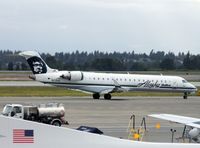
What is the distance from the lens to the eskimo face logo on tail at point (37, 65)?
6606cm

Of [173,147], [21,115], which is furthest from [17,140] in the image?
[21,115]

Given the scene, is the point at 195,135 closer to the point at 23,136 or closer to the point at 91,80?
the point at 23,136

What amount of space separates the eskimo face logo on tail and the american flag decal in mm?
55417

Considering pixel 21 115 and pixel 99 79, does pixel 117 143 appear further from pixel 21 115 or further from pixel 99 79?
pixel 99 79

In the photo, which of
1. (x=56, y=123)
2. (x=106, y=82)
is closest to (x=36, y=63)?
(x=106, y=82)

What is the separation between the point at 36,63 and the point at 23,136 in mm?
56202

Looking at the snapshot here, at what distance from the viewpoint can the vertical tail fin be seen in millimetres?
66062

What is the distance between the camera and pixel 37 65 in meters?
66.3

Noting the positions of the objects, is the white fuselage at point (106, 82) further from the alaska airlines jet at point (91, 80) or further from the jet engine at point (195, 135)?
the jet engine at point (195, 135)

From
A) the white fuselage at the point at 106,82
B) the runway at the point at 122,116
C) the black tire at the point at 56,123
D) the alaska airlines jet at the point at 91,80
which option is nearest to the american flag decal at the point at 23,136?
the runway at the point at 122,116

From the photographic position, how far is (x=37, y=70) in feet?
217

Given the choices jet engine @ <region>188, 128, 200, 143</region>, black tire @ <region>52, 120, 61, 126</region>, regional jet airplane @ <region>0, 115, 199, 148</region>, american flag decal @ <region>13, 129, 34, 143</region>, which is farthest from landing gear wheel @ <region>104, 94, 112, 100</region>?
american flag decal @ <region>13, 129, 34, 143</region>

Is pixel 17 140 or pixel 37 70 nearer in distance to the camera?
pixel 17 140

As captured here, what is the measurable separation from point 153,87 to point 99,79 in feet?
22.3
